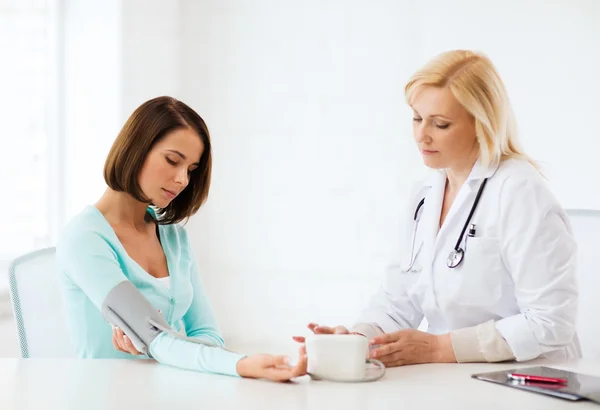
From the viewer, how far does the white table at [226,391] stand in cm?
129

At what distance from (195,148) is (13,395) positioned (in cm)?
86

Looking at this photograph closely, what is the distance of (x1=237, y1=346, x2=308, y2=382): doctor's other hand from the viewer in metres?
1.45

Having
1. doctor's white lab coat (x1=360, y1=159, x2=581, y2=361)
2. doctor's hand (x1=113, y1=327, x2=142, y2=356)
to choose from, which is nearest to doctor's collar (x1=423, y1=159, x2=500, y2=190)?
doctor's white lab coat (x1=360, y1=159, x2=581, y2=361)

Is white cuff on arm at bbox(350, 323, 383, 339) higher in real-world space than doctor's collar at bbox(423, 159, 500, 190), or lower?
lower

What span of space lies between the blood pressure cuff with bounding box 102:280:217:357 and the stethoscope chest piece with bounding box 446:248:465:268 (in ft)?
2.10

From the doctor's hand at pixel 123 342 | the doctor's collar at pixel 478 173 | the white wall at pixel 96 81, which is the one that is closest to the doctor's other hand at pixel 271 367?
the doctor's hand at pixel 123 342

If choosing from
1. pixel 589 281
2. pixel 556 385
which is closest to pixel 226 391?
pixel 556 385

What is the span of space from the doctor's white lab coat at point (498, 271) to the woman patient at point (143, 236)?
53cm

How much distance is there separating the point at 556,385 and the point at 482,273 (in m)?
0.50

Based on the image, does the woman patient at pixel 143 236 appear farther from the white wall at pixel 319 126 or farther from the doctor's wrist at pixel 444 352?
the white wall at pixel 319 126

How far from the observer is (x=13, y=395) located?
4.44ft

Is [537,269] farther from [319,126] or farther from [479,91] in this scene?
[319,126]

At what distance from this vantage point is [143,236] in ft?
6.72

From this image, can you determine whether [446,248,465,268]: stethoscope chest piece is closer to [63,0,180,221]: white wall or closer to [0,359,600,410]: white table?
[0,359,600,410]: white table
